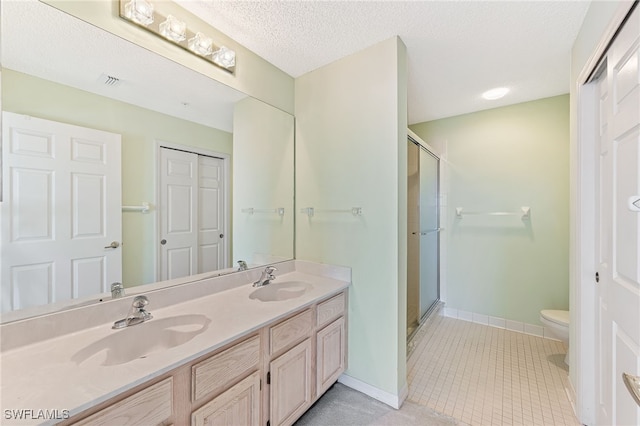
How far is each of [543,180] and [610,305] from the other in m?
1.79

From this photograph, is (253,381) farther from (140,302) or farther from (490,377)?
(490,377)

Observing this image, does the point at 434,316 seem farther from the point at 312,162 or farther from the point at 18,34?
the point at 18,34

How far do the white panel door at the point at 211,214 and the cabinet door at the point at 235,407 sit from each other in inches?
28.5

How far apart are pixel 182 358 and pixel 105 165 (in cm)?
96

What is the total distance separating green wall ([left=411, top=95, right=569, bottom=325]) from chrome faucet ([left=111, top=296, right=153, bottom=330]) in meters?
3.02

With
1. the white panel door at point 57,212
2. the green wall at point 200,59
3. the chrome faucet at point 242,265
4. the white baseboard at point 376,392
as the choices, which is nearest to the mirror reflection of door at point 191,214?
the chrome faucet at point 242,265

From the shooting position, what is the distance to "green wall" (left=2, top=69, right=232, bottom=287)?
3.42 feet

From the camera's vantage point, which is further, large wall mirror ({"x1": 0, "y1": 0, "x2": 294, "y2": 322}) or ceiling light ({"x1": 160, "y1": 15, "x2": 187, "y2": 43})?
ceiling light ({"x1": 160, "y1": 15, "x2": 187, "y2": 43})

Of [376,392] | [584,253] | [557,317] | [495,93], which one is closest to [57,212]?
[376,392]

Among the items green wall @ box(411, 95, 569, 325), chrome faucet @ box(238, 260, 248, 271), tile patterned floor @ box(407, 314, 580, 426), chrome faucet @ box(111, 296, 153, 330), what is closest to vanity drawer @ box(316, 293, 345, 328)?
chrome faucet @ box(238, 260, 248, 271)

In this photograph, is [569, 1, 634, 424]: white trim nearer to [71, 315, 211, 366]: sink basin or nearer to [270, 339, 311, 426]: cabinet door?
[270, 339, 311, 426]: cabinet door

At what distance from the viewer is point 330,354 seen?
167 centimetres

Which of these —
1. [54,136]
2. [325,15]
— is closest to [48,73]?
[54,136]

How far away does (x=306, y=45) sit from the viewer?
174cm
